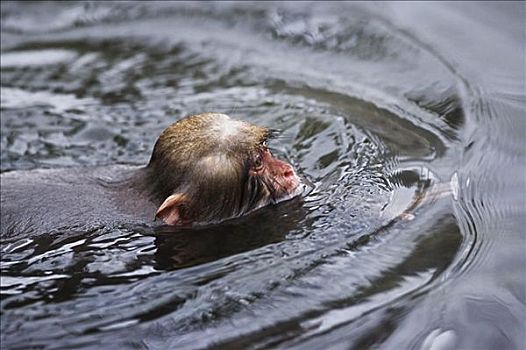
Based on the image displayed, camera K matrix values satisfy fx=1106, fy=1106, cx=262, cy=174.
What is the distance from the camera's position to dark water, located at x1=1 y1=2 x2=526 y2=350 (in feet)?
16.3

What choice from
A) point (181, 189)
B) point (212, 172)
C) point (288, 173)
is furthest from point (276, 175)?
point (181, 189)

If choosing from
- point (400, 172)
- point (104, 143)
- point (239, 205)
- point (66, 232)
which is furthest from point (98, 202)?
point (400, 172)

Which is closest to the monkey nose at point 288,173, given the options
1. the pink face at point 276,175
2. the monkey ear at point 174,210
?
the pink face at point 276,175

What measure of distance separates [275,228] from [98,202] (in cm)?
99

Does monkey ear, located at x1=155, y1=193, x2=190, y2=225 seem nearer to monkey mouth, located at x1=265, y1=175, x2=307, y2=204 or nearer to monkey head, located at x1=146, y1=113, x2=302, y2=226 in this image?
monkey head, located at x1=146, y1=113, x2=302, y2=226

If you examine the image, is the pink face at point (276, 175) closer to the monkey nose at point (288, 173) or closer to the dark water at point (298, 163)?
the monkey nose at point (288, 173)

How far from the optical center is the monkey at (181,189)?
5871mm

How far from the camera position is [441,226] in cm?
573

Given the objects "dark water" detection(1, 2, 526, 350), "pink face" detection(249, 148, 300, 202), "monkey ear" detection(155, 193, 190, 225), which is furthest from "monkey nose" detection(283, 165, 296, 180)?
"monkey ear" detection(155, 193, 190, 225)

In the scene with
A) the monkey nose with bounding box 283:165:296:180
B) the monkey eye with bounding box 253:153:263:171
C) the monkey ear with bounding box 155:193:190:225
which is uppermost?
the monkey eye with bounding box 253:153:263:171

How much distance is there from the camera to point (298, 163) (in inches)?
257

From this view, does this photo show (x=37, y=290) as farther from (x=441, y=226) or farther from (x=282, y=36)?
(x=282, y=36)

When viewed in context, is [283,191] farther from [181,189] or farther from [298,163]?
[181,189]

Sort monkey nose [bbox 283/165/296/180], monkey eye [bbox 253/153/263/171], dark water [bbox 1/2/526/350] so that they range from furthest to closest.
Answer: monkey nose [bbox 283/165/296/180] < monkey eye [bbox 253/153/263/171] < dark water [bbox 1/2/526/350]
